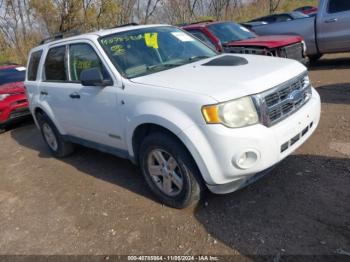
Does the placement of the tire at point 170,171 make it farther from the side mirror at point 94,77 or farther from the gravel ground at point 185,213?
the side mirror at point 94,77

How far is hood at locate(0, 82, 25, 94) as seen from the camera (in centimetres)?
841

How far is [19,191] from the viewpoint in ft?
17.1

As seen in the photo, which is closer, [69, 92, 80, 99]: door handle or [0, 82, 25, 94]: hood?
[69, 92, 80, 99]: door handle

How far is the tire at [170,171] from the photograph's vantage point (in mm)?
3529

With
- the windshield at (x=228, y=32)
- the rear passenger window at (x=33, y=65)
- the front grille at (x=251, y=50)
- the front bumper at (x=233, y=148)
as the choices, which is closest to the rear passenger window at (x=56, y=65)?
the rear passenger window at (x=33, y=65)

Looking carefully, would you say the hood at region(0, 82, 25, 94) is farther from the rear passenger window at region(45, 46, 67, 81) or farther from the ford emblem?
the ford emblem

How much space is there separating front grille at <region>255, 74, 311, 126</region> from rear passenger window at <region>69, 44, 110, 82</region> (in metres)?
1.79

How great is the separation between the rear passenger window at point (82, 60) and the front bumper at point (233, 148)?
4.90 ft

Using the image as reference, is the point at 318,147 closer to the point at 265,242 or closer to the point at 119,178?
the point at 265,242

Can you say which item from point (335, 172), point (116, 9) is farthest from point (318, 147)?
point (116, 9)

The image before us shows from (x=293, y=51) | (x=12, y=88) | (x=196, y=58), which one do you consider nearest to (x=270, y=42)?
(x=293, y=51)

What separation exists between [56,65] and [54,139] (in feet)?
4.18

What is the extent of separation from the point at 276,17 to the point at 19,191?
1334 centimetres

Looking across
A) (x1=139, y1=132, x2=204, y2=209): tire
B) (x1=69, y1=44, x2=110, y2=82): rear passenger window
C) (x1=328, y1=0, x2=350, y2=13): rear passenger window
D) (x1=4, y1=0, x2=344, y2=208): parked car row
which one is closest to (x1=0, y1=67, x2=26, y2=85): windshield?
(x1=4, y1=0, x2=344, y2=208): parked car row
